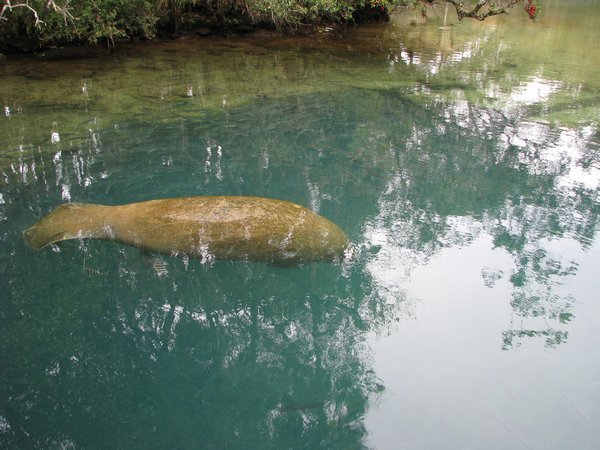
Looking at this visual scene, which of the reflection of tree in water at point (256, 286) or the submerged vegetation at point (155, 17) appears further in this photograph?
the submerged vegetation at point (155, 17)

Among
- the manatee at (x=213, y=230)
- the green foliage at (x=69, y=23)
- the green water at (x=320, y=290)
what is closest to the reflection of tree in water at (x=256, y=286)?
the green water at (x=320, y=290)

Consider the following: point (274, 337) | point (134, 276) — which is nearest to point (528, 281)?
point (274, 337)

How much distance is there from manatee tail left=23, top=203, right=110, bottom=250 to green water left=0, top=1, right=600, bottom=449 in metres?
0.09

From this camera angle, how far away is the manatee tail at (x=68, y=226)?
12.8ft

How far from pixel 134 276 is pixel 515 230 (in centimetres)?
341

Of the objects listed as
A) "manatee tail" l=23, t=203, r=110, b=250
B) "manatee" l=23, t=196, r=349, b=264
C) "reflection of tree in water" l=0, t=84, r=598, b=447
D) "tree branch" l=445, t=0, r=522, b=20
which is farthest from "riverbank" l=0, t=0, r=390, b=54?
"manatee" l=23, t=196, r=349, b=264

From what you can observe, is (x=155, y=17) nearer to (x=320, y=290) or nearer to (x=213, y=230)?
(x=213, y=230)

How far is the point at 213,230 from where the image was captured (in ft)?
12.0

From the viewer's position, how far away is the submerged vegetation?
418 inches

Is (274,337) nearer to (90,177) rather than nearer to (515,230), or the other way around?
(515,230)

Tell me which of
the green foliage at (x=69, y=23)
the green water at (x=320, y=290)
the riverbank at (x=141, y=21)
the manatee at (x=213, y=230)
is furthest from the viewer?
the riverbank at (x=141, y=21)

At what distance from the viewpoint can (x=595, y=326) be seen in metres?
3.28

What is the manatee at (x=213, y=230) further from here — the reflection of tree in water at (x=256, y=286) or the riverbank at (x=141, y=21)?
the riverbank at (x=141, y=21)

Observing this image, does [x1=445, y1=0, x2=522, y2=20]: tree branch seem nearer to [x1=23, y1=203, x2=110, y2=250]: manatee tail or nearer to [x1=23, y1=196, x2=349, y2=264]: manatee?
[x1=23, y1=196, x2=349, y2=264]: manatee
